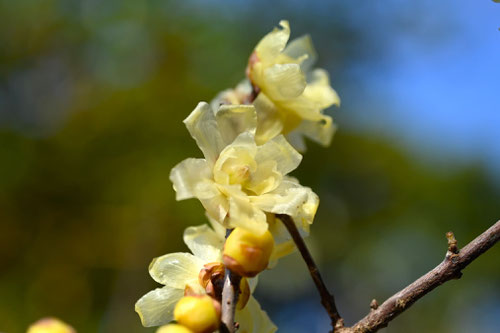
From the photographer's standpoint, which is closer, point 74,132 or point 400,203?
point 74,132

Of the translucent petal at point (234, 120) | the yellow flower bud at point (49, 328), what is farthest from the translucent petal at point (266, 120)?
the yellow flower bud at point (49, 328)

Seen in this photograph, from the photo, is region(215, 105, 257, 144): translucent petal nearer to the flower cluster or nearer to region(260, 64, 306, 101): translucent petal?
the flower cluster

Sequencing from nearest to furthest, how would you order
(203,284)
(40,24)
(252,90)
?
(203,284) < (252,90) < (40,24)

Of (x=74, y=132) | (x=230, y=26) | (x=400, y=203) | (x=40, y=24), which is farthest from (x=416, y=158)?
(x=40, y=24)

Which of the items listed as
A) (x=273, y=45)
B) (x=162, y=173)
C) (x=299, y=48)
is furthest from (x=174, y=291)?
(x=162, y=173)

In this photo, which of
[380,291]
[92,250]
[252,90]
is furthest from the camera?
[380,291]

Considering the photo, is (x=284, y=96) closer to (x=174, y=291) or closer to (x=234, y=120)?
(x=234, y=120)

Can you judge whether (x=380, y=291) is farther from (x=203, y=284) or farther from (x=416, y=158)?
(x=203, y=284)
